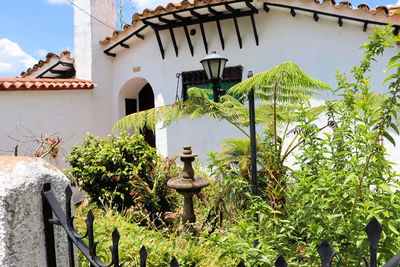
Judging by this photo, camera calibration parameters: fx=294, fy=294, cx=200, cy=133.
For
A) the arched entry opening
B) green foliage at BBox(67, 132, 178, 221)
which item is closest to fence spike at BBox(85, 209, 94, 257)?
green foliage at BBox(67, 132, 178, 221)

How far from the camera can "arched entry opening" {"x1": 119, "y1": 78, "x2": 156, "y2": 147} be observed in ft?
30.0

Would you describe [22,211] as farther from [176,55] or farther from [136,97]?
[136,97]

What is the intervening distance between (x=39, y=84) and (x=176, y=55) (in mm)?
3458

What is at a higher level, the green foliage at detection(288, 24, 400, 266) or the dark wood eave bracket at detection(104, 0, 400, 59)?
the dark wood eave bracket at detection(104, 0, 400, 59)

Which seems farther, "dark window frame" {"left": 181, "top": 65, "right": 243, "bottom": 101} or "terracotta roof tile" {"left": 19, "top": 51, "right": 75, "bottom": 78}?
"terracotta roof tile" {"left": 19, "top": 51, "right": 75, "bottom": 78}

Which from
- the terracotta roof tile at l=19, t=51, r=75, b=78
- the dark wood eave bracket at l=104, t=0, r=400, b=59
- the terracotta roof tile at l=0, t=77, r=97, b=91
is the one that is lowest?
the terracotta roof tile at l=0, t=77, r=97, b=91

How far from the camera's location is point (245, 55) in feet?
23.7

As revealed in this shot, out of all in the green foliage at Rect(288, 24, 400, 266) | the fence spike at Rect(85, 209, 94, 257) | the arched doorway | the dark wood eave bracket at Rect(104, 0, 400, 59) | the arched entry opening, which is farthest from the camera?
the arched doorway

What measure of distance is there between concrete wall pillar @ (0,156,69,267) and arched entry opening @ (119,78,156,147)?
750cm

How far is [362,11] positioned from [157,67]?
16.9 feet

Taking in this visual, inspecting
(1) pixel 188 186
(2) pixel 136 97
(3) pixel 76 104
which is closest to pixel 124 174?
(1) pixel 188 186

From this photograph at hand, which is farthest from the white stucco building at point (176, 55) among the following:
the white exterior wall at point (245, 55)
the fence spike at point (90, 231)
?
the fence spike at point (90, 231)

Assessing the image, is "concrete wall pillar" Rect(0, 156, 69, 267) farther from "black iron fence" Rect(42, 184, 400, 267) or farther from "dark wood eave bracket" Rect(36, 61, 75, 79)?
"dark wood eave bracket" Rect(36, 61, 75, 79)

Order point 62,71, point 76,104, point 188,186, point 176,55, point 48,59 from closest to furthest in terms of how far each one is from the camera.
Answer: point 188,186
point 76,104
point 176,55
point 48,59
point 62,71
